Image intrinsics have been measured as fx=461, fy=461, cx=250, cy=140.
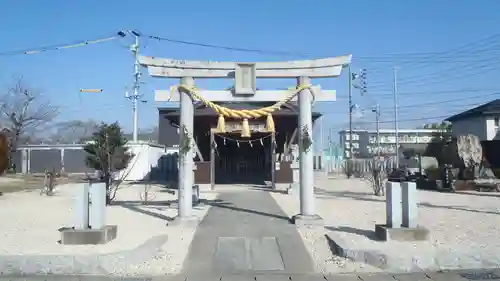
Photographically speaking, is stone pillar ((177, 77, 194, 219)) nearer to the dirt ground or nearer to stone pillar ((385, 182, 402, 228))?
stone pillar ((385, 182, 402, 228))

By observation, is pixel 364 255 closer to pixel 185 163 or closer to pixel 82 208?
pixel 82 208

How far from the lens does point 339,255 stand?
308 inches

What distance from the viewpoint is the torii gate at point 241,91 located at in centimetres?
1124

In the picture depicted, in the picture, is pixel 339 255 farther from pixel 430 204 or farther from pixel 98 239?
pixel 430 204

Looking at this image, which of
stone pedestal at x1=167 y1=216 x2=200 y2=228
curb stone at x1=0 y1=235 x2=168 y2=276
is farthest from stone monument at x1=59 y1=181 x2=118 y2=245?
stone pedestal at x1=167 y1=216 x2=200 y2=228

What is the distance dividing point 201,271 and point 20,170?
4137cm

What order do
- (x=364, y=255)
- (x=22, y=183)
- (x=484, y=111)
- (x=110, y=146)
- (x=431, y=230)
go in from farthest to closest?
(x=484, y=111) → (x=22, y=183) → (x=110, y=146) → (x=431, y=230) → (x=364, y=255)

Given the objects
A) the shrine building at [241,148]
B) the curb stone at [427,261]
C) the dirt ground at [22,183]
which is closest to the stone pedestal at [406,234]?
the curb stone at [427,261]

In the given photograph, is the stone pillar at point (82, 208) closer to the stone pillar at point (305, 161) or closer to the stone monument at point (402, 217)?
the stone pillar at point (305, 161)

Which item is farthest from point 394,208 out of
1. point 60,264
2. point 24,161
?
point 24,161

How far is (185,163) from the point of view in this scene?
11.4m

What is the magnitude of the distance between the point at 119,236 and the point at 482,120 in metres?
33.7

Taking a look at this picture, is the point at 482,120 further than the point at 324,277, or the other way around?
the point at 482,120

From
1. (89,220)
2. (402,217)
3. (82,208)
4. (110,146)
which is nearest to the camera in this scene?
(82,208)
